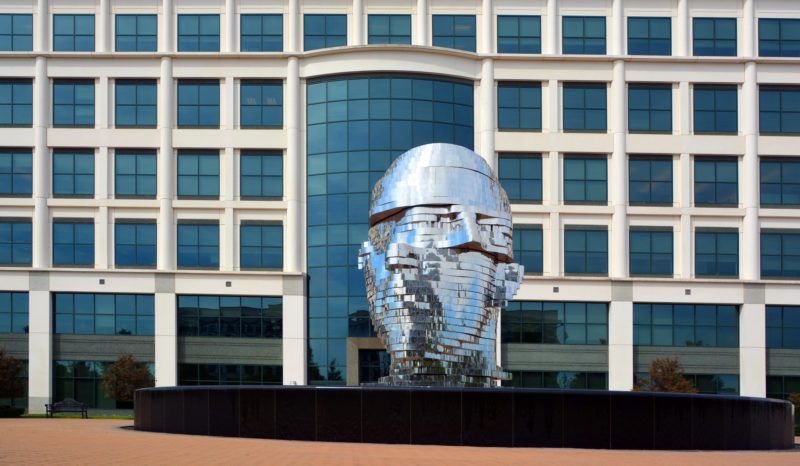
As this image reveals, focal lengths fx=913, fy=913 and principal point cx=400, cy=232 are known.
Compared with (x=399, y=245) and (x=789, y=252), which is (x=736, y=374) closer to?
(x=789, y=252)

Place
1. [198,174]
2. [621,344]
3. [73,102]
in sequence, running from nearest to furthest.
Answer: [621,344] < [198,174] < [73,102]

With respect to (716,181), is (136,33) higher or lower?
higher

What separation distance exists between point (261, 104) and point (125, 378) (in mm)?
16980

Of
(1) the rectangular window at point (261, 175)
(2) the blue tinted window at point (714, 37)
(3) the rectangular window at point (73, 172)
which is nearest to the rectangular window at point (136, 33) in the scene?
(3) the rectangular window at point (73, 172)

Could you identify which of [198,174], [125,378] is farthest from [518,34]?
[125,378]

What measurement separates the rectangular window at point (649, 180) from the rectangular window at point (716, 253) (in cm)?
290

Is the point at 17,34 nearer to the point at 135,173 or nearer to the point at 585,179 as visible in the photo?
the point at 135,173

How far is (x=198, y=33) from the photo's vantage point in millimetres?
53375

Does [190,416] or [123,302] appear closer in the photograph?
[190,416]

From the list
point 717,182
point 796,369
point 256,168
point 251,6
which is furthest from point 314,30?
point 796,369

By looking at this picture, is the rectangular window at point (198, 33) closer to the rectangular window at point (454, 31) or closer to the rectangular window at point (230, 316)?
the rectangular window at point (454, 31)

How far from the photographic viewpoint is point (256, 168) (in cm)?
5222

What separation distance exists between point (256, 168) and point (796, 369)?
32538 mm

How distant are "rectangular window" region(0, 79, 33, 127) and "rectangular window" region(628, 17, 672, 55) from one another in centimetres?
3509
